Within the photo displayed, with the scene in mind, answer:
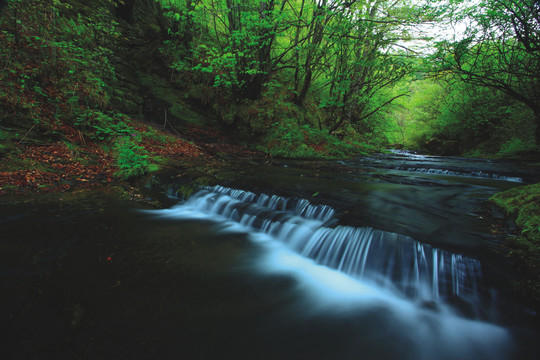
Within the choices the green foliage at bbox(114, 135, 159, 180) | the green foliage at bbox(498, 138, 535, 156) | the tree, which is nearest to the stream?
the green foliage at bbox(114, 135, 159, 180)

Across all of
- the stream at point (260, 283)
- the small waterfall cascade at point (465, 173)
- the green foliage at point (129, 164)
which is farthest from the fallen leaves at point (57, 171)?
the small waterfall cascade at point (465, 173)

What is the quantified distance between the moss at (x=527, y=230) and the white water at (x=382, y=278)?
14.1 inches

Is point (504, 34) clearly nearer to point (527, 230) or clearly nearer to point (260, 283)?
point (527, 230)

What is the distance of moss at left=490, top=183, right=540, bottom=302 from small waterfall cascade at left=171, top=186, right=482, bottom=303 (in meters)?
0.36

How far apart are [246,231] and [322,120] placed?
34.0 feet

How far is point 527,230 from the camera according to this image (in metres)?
2.48

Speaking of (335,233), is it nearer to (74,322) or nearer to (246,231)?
(246,231)

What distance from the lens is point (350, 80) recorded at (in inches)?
335

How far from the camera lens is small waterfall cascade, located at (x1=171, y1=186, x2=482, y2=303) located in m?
2.13

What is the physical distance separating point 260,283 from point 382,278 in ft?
4.47

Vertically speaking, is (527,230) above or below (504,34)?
below

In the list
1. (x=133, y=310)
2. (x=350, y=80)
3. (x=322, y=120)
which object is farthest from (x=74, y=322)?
(x=322, y=120)

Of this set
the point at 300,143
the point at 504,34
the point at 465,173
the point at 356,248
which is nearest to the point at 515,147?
the point at 465,173

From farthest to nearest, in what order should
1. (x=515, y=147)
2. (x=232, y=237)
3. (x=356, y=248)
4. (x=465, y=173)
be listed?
(x=515, y=147), (x=465, y=173), (x=232, y=237), (x=356, y=248)
